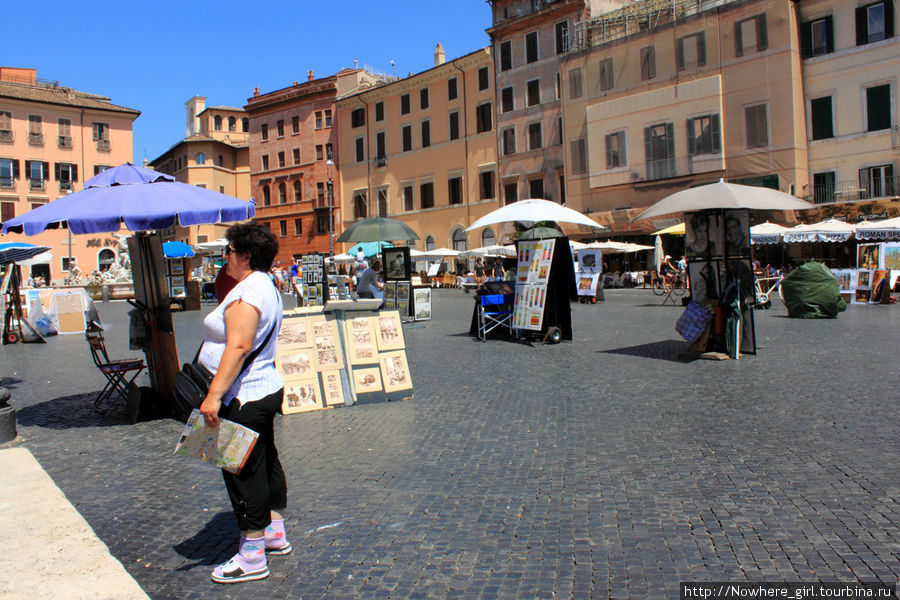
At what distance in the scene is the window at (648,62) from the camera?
33844mm

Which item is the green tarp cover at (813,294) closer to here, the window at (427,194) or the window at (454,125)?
the window at (454,125)

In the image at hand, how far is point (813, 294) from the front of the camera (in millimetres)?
15164

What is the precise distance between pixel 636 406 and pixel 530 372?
92.9 inches

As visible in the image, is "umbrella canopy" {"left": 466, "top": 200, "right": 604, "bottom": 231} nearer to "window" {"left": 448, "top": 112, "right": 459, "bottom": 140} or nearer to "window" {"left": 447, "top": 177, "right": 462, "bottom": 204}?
"window" {"left": 447, "top": 177, "right": 462, "bottom": 204}

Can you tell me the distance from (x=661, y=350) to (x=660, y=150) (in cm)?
2527

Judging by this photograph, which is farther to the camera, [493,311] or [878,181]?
[878,181]

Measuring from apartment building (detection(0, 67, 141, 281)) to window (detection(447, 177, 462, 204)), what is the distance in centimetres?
2555

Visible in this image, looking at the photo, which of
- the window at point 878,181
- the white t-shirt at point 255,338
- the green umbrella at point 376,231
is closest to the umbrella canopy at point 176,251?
the green umbrella at point 376,231

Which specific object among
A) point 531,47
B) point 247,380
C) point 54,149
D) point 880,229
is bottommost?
point 247,380

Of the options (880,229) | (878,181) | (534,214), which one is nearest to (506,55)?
(878,181)

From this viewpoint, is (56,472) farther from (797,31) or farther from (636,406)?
(797,31)

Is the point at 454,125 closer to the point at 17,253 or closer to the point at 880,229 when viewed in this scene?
the point at 880,229

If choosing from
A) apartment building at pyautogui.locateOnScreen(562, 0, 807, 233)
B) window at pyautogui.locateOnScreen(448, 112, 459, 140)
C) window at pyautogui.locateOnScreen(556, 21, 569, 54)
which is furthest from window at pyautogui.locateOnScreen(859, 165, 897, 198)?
window at pyautogui.locateOnScreen(448, 112, 459, 140)

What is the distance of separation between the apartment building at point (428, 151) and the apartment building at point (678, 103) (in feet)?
23.5
